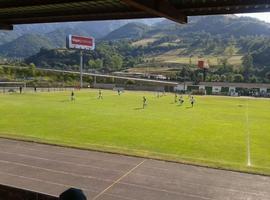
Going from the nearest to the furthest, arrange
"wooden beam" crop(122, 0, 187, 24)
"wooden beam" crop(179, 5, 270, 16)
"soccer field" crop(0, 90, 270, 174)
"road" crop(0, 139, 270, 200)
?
1. "wooden beam" crop(122, 0, 187, 24)
2. "wooden beam" crop(179, 5, 270, 16)
3. "road" crop(0, 139, 270, 200)
4. "soccer field" crop(0, 90, 270, 174)

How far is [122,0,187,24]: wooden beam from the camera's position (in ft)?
31.4

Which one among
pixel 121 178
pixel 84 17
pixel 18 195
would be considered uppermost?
pixel 84 17

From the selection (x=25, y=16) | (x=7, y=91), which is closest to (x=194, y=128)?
(x=25, y=16)

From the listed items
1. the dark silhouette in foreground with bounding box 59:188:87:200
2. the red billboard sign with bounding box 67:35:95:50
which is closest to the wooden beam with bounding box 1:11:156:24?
the dark silhouette in foreground with bounding box 59:188:87:200

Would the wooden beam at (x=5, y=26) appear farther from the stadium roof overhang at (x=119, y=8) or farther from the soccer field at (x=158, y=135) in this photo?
the soccer field at (x=158, y=135)

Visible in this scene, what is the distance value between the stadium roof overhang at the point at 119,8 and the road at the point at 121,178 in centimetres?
640

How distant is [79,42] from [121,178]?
112 m

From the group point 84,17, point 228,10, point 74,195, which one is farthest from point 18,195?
point 228,10

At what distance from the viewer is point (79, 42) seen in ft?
406

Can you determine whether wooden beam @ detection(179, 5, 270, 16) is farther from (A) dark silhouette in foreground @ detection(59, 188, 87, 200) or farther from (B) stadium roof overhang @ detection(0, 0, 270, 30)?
(A) dark silhouette in foreground @ detection(59, 188, 87, 200)

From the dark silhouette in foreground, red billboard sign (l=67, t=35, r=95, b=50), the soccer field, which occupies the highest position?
red billboard sign (l=67, t=35, r=95, b=50)

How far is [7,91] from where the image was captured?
74.7 m

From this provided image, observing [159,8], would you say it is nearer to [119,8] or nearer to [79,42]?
Answer: [119,8]

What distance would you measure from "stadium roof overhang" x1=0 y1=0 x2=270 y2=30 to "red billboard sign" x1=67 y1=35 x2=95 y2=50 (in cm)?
10796
